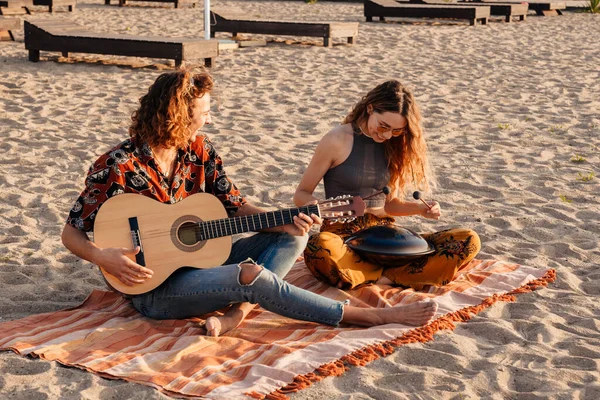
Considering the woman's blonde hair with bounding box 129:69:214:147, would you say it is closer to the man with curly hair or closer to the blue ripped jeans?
the man with curly hair

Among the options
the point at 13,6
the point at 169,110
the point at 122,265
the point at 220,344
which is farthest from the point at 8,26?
the point at 220,344

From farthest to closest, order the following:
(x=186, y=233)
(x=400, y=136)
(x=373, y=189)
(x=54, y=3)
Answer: (x=54, y=3) < (x=373, y=189) < (x=400, y=136) < (x=186, y=233)

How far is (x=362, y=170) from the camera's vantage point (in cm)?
476

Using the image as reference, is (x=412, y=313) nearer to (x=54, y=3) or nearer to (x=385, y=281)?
(x=385, y=281)

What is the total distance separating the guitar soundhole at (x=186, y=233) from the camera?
13.3 feet

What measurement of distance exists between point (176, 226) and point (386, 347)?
41.6 inches

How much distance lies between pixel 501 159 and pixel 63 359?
4734mm

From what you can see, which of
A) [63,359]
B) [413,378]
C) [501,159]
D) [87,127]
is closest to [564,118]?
[501,159]

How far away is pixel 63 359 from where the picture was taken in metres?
3.71

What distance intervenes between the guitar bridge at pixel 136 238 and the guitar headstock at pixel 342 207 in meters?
0.81

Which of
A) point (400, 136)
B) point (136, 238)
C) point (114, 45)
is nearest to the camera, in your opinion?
point (136, 238)

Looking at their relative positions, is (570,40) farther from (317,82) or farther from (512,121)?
(512,121)

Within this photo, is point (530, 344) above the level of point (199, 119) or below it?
below

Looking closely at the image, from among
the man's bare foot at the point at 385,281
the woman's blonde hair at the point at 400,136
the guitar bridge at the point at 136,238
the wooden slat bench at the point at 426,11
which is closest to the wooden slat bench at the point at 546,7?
the wooden slat bench at the point at 426,11
